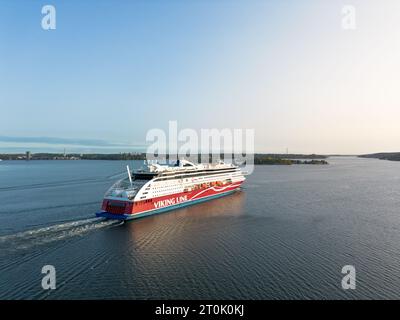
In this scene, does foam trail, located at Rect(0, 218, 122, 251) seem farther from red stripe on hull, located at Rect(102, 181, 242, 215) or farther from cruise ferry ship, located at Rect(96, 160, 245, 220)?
cruise ferry ship, located at Rect(96, 160, 245, 220)

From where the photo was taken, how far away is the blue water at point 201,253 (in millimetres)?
8758

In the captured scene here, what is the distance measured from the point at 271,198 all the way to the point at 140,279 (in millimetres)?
19837

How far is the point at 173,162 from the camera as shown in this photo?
85.3ft

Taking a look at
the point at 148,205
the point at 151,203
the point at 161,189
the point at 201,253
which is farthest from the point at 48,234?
the point at 161,189

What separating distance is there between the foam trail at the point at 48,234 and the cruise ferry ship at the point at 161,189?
138 centimetres

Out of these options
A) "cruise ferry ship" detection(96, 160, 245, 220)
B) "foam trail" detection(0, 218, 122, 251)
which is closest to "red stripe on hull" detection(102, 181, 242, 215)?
"cruise ferry ship" detection(96, 160, 245, 220)

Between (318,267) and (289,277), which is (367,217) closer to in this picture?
(318,267)

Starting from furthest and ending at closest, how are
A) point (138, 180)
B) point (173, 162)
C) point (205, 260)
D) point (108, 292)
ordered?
point (173, 162), point (138, 180), point (205, 260), point (108, 292)

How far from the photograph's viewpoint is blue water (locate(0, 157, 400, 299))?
876 centimetres

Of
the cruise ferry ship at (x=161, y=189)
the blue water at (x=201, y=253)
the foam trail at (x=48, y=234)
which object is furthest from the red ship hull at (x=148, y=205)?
the foam trail at (x=48, y=234)

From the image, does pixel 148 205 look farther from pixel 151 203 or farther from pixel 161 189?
pixel 161 189

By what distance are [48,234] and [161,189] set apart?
8357mm

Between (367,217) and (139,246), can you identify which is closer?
(139,246)
